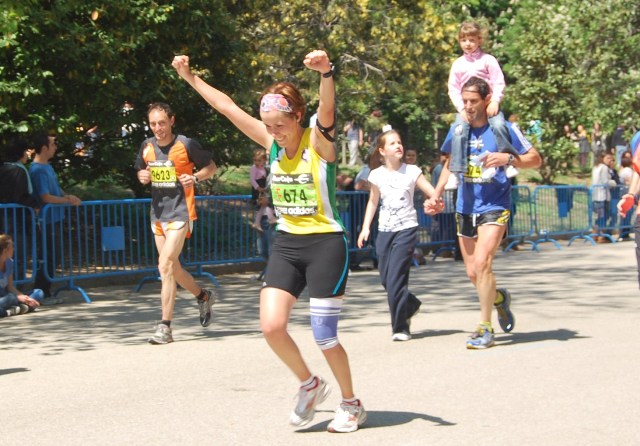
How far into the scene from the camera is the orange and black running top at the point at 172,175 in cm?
1014

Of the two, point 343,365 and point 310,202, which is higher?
point 310,202

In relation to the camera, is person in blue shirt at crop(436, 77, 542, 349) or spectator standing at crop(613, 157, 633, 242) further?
spectator standing at crop(613, 157, 633, 242)

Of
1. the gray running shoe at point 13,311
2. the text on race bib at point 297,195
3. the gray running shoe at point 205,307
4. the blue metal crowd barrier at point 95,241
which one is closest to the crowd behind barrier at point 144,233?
the blue metal crowd barrier at point 95,241

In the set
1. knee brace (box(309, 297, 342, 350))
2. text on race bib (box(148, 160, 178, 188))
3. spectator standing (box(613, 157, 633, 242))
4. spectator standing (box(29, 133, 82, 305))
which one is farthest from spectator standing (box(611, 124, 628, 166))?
knee brace (box(309, 297, 342, 350))

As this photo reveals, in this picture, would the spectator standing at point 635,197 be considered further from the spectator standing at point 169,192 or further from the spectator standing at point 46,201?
the spectator standing at point 46,201

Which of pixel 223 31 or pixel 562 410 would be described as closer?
pixel 562 410

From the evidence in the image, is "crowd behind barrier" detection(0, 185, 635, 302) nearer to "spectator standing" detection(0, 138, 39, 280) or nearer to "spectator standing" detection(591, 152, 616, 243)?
"spectator standing" detection(0, 138, 39, 280)

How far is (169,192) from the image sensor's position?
10172mm

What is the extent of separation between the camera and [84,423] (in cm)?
678

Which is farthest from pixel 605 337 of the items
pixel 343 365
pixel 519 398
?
pixel 343 365

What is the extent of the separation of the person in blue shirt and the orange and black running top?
230cm

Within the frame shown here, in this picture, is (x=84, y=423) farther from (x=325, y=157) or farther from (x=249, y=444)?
(x=325, y=157)

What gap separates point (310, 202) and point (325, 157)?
256mm

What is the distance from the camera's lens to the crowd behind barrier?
43.4 ft
